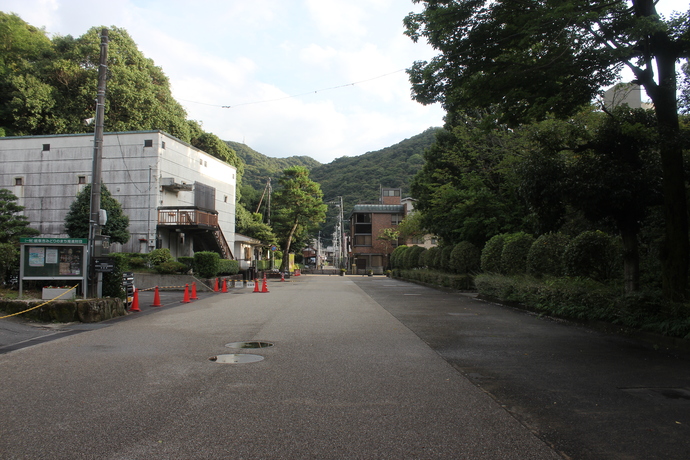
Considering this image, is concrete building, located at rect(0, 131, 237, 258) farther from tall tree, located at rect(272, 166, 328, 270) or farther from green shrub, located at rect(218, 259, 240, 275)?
tall tree, located at rect(272, 166, 328, 270)

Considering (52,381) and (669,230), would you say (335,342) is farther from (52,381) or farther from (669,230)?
(669,230)

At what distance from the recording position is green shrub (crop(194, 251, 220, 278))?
24703 mm

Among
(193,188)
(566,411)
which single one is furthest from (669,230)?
(193,188)

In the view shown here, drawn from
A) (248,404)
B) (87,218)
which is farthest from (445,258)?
(248,404)

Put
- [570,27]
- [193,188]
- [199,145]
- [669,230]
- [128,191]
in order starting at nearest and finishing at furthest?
[570,27] → [669,230] → [128,191] → [193,188] → [199,145]

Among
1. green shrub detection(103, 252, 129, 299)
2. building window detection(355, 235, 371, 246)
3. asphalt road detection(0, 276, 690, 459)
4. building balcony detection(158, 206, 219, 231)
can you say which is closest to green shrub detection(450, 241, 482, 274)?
asphalt road detection(0, 276, 690, 459)

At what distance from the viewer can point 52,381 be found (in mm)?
5793

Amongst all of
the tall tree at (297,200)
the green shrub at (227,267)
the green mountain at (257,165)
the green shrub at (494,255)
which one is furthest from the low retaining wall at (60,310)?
the green mountain at (257,165)

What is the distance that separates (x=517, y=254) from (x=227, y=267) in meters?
18.0

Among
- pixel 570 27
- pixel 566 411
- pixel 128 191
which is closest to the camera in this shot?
pixel 566 411

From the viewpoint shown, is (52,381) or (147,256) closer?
(52,381)

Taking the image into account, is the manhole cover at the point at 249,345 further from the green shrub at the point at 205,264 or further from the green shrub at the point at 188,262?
the green shrub at the point at 188,262

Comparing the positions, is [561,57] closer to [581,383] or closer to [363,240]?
[581,383]

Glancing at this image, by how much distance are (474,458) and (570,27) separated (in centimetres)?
750
